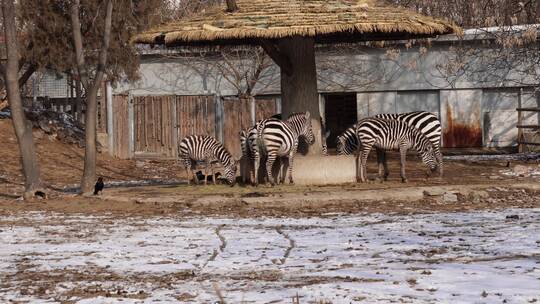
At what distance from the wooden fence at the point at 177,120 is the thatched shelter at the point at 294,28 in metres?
12.8

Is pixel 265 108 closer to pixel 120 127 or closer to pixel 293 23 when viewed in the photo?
pixel 120 127

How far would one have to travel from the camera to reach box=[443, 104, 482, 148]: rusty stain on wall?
35.7 m

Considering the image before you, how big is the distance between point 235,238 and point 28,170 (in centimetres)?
836

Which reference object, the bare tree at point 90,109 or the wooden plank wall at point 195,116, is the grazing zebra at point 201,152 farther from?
the wooden plank wall at point 195,116

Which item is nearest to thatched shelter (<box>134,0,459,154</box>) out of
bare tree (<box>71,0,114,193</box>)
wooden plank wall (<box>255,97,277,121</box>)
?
bare tree (<box>71,0,114,193</box>)

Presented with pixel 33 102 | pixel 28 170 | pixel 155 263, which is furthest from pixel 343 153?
pixel 33 102

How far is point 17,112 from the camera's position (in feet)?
66.1

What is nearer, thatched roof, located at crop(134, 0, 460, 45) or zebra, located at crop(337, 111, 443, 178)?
thatched roof, located at crop(134, 0, 460, 45)

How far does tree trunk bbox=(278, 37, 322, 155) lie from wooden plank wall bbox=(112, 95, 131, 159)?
12.9 m

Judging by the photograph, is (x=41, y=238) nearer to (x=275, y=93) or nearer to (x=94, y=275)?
(x=94, y=275)

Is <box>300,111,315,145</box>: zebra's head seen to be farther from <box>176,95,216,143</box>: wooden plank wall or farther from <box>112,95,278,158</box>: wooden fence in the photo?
<box>176,95,216,143</box>: wooden plank wall

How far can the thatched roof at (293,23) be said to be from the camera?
1848 centimetres

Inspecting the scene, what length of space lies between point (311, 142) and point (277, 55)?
205cm

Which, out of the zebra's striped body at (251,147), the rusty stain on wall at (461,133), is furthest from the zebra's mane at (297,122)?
the rusty stain on wall at (461,133)
